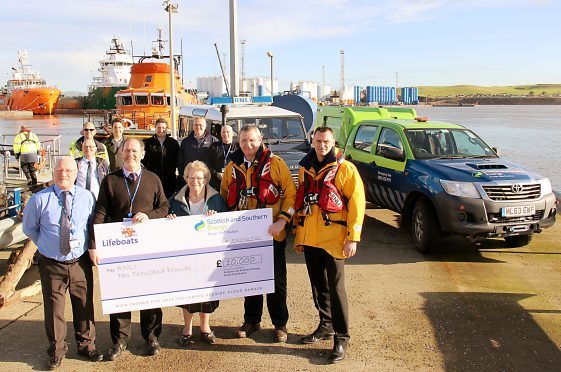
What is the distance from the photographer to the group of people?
161 inches

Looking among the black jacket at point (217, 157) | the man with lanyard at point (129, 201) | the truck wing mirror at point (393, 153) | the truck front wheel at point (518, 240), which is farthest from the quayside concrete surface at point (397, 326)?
the truck wing mirror at point (393, 153)

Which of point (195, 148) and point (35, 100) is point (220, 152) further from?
point (35, 100)

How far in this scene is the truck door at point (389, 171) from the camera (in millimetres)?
8039

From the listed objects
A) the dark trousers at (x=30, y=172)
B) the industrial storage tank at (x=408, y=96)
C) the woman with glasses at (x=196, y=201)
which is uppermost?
the industrial storage tank at (x=408, y=96)

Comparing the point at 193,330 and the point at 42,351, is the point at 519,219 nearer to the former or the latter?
the point at 193,330

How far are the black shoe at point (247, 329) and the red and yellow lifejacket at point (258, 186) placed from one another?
115cm

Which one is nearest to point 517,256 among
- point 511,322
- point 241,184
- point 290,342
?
point 511,322

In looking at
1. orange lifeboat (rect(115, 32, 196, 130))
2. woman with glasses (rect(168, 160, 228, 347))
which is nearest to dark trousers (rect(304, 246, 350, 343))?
woman with glasses (rect(168, 160, 228, 347))

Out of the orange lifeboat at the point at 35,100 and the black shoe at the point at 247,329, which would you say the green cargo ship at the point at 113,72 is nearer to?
the orange lifeboat at the point at 35,100

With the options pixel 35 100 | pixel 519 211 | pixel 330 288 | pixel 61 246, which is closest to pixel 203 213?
pixel 61 246

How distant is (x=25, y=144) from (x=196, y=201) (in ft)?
27.2

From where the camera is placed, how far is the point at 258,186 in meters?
4.49

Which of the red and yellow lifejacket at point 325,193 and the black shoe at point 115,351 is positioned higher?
the red and yellow lifejacket at point 325,193

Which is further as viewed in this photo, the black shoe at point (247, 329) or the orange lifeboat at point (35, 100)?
the orange lifeboat at point (35, 100)
